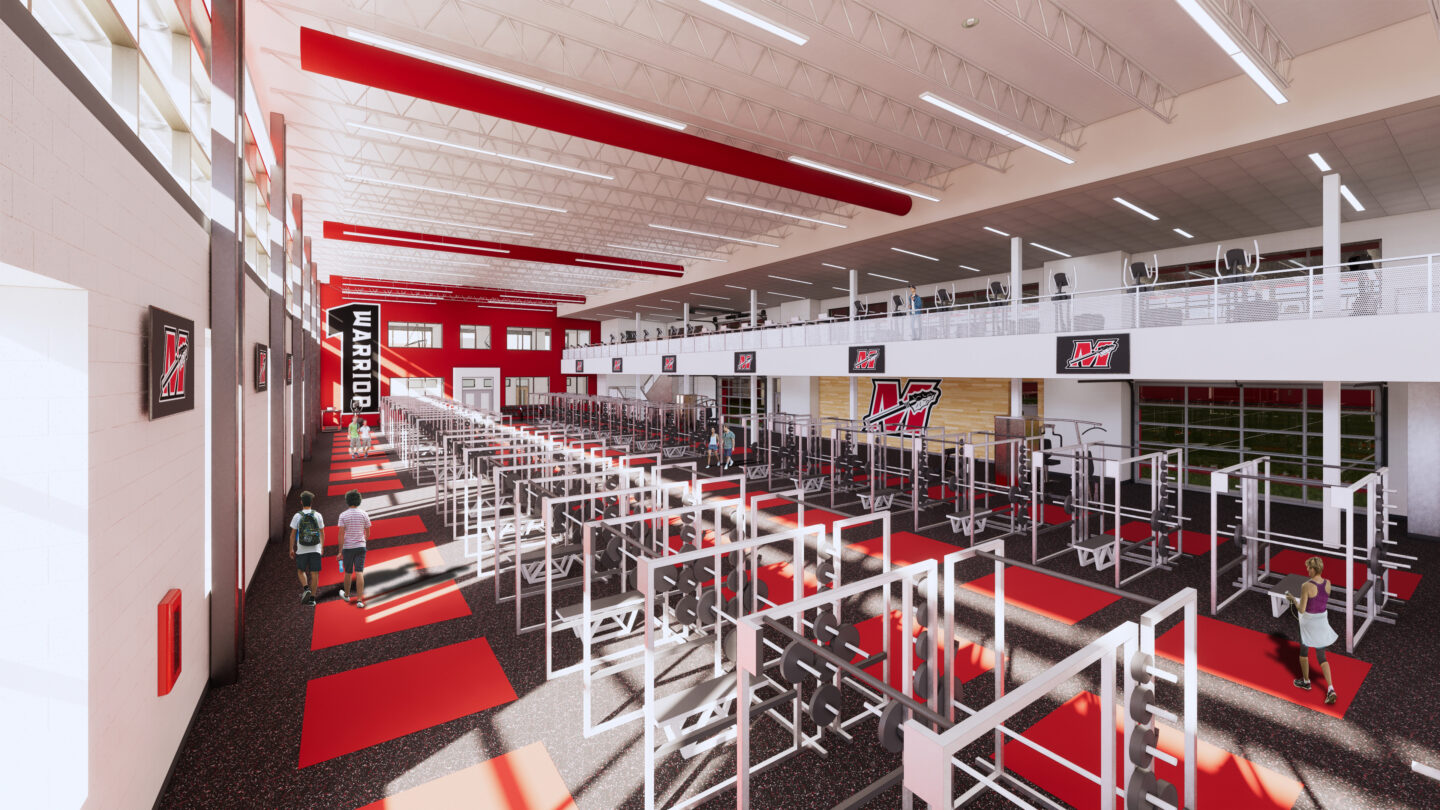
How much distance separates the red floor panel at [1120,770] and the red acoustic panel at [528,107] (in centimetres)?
947

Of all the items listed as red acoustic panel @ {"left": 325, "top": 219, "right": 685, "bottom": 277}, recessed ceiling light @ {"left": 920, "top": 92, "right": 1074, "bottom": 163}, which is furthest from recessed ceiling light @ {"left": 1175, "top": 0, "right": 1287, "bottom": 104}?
red acoustic panel @ {"left": 325, "top": 219, "right": 685, "bottom": 277}

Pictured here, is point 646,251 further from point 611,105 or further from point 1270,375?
point 1270,375

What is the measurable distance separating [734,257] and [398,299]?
20.1 meters

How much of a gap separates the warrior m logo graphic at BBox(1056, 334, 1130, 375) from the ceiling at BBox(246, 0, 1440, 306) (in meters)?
3.23

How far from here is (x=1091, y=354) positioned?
9945mm

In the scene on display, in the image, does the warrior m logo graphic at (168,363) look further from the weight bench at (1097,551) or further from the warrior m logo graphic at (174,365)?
the weight bench at (1097,551)

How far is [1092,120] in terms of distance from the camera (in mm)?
10695

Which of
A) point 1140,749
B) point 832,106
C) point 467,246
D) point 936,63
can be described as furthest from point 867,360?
point 467,246

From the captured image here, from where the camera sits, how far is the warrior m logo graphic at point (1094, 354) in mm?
9531

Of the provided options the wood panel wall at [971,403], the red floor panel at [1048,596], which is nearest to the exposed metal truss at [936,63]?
the red floor panel at [1048,596]

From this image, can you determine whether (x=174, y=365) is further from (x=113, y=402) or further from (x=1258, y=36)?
(x=1258, y=36)

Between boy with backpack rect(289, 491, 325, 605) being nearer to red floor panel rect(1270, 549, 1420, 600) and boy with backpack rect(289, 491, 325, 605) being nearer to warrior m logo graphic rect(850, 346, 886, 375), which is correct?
warrior m logo graphic rect(850, 346, 886, 375)

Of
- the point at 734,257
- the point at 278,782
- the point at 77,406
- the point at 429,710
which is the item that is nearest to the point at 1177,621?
the point at 429,710

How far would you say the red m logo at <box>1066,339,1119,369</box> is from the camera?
969 centimetres
